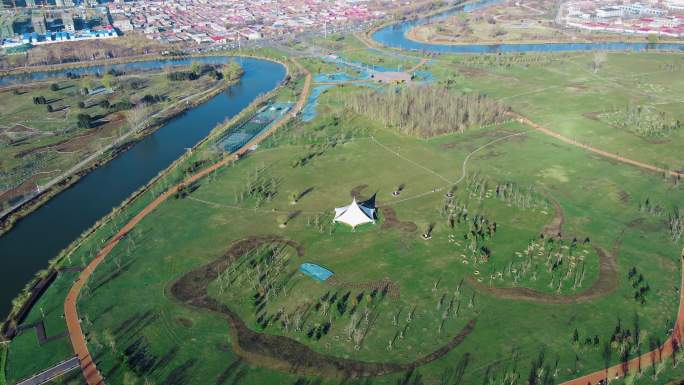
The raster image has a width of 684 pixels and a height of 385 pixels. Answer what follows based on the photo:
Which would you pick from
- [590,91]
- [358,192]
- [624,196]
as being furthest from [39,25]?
[624,196]

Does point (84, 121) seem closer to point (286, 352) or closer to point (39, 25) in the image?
point (286, 352)

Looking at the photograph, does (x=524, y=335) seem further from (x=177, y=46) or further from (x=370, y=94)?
(x=177, y=46)

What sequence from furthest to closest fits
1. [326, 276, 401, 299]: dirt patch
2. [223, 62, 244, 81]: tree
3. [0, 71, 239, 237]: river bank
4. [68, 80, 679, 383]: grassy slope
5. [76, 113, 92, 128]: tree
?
[223, 62, 244, 81]: tree < [76, 113, 92, 128]: tree < [0, 71, 239, 237]: river bank < [326, 276, 401, 299]: dirt patch < [68, 80, 679, 383]: grassy slope

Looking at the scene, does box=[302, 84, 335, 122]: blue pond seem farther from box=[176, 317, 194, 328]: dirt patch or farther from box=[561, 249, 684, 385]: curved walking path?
box=[561, 249, 684, 385]: curved walking path

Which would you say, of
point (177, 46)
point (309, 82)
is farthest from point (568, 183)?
point (177, 46)

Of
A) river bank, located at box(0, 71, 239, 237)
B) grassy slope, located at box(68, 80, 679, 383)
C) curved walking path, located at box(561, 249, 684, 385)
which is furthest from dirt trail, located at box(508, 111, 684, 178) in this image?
river bank, located at box(0, 71, 239, 237)
